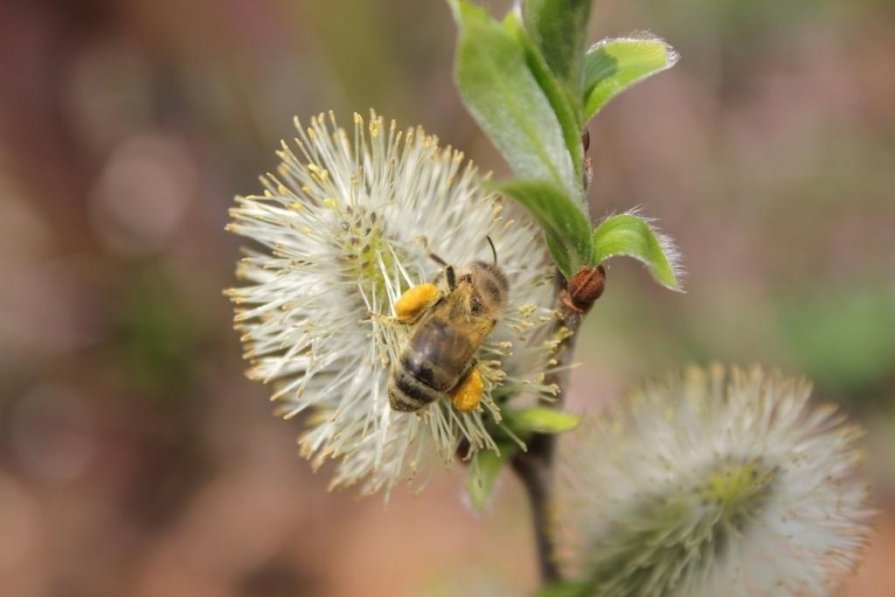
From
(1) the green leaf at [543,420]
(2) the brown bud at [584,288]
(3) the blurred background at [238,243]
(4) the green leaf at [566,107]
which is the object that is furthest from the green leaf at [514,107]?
(3) the blurred background at [238,243]

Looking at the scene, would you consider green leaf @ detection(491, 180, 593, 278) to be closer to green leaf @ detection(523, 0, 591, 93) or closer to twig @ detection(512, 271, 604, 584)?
twig @ detection(512, 271, 604, 584)

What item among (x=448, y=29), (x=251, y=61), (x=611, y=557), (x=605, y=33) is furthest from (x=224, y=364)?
(x=611, y=557)

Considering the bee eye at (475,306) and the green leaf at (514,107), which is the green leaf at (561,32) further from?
the bee eye at (475,306)

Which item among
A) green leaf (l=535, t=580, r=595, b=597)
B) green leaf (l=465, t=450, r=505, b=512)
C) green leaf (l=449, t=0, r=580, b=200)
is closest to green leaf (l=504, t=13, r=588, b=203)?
green leaf (l=449, t=0, r=580, b=200)

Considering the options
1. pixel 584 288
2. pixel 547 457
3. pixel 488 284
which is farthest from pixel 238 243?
pixel 584 288

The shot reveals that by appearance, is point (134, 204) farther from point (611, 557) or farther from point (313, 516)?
point (611, 557)

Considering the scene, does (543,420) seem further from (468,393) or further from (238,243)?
(238,243)
